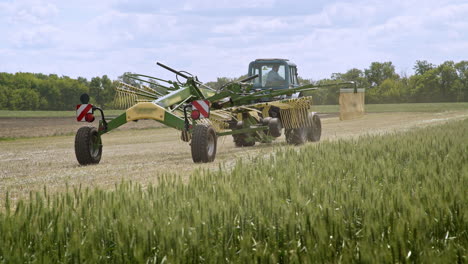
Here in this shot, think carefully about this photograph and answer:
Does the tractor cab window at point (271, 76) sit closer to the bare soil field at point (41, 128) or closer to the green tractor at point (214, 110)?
the green tractor at point (214, 110)

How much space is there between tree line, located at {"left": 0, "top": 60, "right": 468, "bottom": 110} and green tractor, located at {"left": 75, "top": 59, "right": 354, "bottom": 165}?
2001 inches

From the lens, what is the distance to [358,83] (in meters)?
95.1

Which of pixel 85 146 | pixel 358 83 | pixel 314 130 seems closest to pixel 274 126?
pixel 314 130

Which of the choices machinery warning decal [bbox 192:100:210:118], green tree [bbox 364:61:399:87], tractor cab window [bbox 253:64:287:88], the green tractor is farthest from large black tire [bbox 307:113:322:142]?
green tree [bbox 364:61:399:87]

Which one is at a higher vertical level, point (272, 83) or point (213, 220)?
point (272, 83)

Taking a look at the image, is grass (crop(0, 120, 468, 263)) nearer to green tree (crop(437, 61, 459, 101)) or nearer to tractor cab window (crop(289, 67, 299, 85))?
tractor cab window (crop(289, 67, 299, 85))

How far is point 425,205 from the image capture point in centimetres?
450

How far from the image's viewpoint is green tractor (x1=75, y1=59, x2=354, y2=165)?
11.2 metres

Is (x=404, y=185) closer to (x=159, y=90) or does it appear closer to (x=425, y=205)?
(x=425, y=205)

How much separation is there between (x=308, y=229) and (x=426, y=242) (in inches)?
31.1

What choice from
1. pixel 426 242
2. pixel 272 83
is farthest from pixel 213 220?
pixel 272 83

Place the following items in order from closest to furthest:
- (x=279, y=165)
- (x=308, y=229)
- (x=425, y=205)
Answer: (x=308, y=229), (x=425, y=205), (x=279, y=165)

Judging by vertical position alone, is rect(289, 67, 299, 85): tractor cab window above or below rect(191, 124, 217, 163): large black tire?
above

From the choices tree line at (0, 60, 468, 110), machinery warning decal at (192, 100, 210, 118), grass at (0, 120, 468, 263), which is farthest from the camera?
tree line at (0, 60, 468, 110)
